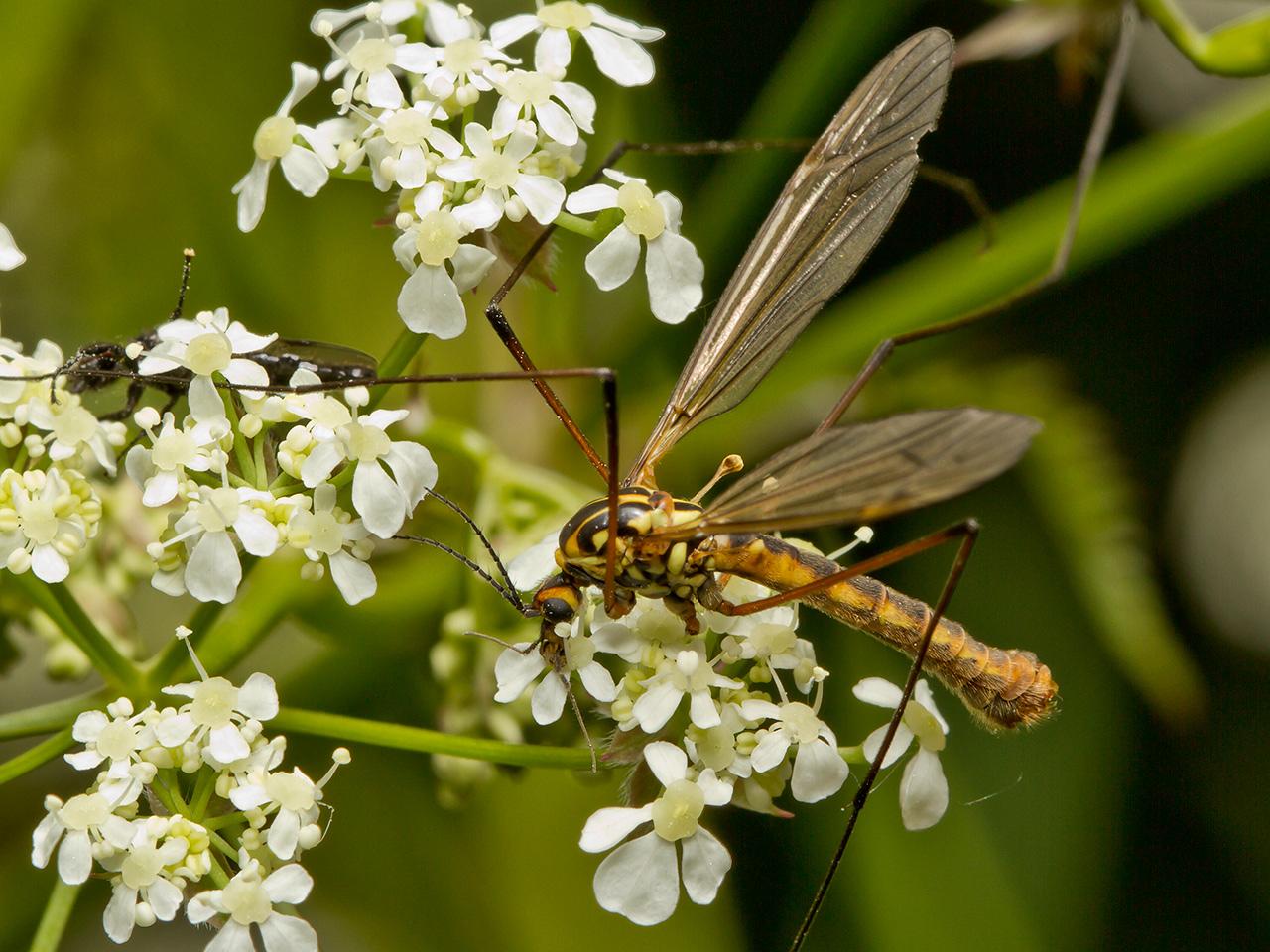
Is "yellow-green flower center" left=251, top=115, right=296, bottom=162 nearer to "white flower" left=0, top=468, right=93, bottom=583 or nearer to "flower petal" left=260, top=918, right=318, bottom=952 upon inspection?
"white flower" left=0, top=468, right=93, bottom=583

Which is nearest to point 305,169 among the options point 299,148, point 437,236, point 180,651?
point 299,148

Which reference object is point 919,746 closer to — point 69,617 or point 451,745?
point 451,745

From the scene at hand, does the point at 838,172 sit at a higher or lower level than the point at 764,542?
higher

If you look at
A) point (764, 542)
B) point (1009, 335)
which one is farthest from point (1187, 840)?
point (764, 542)

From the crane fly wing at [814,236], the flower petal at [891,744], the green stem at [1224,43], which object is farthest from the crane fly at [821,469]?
the green stem at [1224,43]

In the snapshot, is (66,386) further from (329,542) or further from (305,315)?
(305,315)
